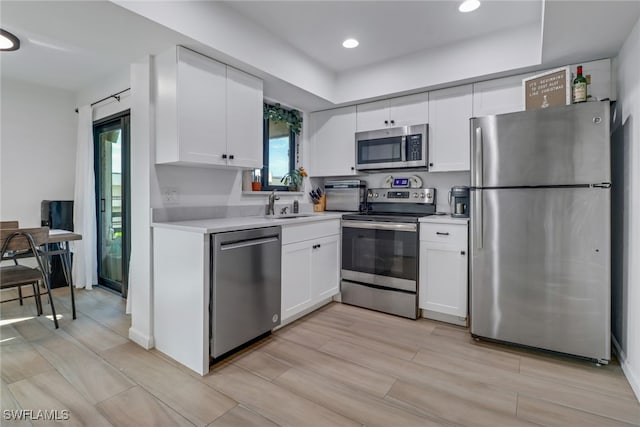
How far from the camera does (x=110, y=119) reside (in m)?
3.71

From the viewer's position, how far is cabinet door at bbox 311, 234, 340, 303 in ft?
9.90

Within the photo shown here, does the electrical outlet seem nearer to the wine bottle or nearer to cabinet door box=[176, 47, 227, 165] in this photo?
cabinet door box=[176, 47, 227, 165]

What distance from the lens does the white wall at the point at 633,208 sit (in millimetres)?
1868

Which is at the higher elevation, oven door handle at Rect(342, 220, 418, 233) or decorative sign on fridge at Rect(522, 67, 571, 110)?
decorative sign on fridge at Rect(522, 67, 571, 110)

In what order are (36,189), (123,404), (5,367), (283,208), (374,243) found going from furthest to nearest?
1. (36,189)
2. (283,208)
3. (374,243)
4. (5,367)
5. (123,404)

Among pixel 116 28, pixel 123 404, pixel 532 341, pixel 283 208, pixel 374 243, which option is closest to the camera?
pixel 123 404

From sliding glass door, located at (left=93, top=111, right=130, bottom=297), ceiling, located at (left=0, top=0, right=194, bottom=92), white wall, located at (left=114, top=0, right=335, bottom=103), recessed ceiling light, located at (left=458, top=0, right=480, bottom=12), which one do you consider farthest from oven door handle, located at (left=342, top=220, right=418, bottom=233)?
sliding glass door, located at (left=93, top=111, right=130, bottom=297)

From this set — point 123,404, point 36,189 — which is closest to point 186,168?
point 123,404

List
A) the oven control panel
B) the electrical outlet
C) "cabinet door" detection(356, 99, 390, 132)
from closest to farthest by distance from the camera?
the electrical outlet < the oven control panel < "cabinet door" detection(356, 99, 390, 132)

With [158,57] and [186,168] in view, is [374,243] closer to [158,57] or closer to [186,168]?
[186,168]

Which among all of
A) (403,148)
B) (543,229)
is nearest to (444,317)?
(543,229)

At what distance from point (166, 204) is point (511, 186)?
2.59m

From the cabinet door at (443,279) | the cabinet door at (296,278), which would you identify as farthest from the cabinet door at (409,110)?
the cabinet door at (296,278)

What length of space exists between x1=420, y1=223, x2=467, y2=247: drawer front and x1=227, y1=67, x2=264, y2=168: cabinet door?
1621 millimetres
